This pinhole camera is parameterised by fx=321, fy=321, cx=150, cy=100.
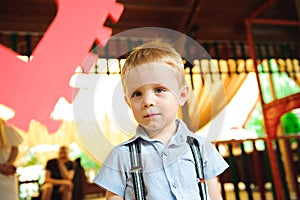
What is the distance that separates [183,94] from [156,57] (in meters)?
0.08

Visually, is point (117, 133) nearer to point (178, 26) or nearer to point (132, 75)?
point (132, 75)

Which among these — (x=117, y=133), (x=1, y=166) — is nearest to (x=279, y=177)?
(x=1, y=166)

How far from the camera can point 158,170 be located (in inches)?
20.8

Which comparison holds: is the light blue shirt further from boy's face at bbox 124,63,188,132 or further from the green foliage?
the green foliage

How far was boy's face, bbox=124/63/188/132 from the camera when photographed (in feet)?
1.64

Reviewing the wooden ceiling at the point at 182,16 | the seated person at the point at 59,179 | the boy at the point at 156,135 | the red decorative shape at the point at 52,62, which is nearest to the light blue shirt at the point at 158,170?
the boy at the point at 156,135

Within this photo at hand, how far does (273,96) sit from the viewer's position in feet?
11.5

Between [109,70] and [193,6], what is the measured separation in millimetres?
1617

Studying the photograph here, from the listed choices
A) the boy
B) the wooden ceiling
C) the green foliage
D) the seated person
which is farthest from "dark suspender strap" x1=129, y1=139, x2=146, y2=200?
the green foliage

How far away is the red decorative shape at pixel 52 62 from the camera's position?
1.54 meters

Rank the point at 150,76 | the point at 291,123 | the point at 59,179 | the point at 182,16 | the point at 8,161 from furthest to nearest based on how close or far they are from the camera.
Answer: the point at 291,123 < the point at 59,179 < the point at 182,16 < the point at 8,161 < the point at 150,76

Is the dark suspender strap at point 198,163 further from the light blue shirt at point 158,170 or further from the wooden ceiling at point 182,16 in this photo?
the wooden ceiling at point 182,16

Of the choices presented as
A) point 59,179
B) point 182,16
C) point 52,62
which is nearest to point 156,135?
point 52,62

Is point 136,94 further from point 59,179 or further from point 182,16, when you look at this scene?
point 59,179
